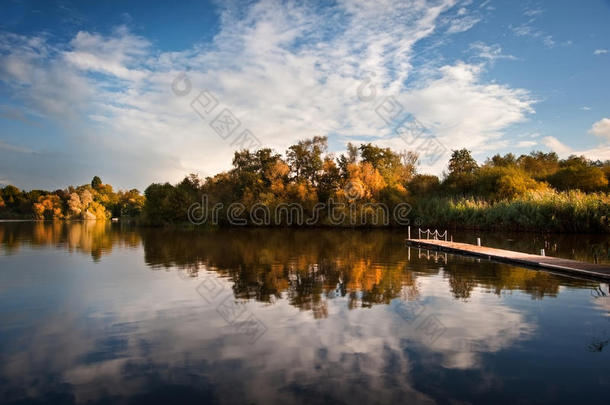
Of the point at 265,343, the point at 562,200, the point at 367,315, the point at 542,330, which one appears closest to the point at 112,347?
the point at 265,343

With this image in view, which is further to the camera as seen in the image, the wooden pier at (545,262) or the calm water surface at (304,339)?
the wooden pier at (545,262)

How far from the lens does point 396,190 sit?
4972 centimetres

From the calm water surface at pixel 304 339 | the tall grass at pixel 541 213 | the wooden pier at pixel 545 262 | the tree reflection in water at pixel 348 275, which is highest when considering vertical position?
the tall grass at pixel 541 213

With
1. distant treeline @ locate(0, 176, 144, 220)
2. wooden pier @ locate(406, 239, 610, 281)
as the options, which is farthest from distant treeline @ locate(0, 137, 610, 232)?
distant treeline @ locate(0, 176, 144, 220)

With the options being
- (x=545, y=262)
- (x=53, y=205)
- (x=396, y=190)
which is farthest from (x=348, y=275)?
(x=53, y=205)

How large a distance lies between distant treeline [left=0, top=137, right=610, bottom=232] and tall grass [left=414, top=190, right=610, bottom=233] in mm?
79

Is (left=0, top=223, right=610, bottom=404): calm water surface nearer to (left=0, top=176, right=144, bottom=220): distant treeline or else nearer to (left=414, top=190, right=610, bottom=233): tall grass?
(left=414, top=190, right=610, bottom=233): tall grass

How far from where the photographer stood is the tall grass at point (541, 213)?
2991cm

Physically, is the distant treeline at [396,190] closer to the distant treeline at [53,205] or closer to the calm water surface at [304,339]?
the calm water surface at [304,339]

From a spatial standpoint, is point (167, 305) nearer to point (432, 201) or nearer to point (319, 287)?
point (319, 287)

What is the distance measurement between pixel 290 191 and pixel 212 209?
12.3 meters

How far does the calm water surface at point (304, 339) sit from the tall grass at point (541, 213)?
22.5 m

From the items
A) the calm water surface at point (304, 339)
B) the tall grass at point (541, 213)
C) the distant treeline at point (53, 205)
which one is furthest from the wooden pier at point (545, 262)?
the distant treeline at point (53, 205)

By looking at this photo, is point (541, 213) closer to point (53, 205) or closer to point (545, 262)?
point (545, 262)
